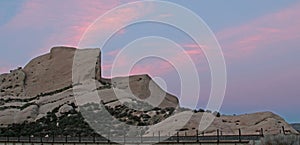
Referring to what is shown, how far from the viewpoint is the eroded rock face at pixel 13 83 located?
120 metres

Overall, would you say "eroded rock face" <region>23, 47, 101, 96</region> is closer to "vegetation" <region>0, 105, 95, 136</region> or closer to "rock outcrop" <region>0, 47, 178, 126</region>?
"rock outcrop" <region>0, 47, 178, 126</region>

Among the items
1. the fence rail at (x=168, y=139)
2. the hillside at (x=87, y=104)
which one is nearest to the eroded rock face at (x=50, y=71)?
the hillside at (x=87, y=104)

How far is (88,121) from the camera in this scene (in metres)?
79.2

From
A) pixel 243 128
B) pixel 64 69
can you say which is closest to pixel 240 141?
pixel 243 128

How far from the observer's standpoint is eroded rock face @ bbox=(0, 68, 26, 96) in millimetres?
119562

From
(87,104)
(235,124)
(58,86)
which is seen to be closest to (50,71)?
(58,86)

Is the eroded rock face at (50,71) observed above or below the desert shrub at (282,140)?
above

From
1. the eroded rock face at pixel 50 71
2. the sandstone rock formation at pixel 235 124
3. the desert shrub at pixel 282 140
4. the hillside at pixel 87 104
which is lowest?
the desert shrub at pixel 282 140

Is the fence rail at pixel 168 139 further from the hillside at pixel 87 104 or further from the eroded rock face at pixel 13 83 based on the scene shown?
the eroded rock face at pixel 13 83

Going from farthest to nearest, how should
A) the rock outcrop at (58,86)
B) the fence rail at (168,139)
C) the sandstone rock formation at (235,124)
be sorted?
1. the rock outcrop at (58,86)
2. the sandstone rock formation at (235,124)
3. the fence rail at (168,139)

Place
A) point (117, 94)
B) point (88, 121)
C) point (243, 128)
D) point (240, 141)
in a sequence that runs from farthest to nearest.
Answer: point (117, 94) < point (88, 121) < point (243, 128) < point (240, 141)

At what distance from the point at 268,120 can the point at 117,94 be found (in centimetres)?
4472

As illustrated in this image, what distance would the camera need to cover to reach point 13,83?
12219 centimetres

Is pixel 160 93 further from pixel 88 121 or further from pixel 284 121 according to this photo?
pixel 284 121
